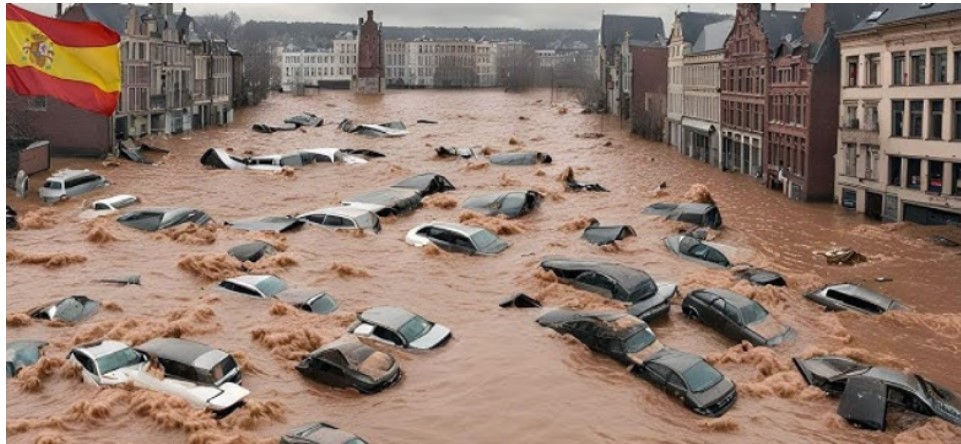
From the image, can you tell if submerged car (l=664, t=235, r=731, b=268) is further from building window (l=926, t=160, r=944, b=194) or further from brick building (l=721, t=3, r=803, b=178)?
brick building (l=721, t=3, r=803, b=178)

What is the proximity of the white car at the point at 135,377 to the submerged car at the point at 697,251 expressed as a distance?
17014 mm

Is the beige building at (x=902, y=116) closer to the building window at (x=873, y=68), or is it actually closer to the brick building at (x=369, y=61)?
the building window at (x=873, y=68)

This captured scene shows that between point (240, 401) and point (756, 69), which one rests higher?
point (756, 69)

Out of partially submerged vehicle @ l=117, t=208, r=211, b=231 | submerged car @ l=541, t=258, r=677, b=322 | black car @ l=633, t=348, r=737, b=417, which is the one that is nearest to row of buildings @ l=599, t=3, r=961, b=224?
submerged car @ l=541, t=258, r=677, b=322

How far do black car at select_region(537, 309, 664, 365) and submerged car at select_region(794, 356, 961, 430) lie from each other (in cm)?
362

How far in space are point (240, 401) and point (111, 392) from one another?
2.62 m

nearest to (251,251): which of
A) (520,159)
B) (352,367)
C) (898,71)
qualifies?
(352,367)

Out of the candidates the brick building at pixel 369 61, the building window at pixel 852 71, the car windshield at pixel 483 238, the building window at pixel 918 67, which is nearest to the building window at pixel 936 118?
the building window at pixel 918 67

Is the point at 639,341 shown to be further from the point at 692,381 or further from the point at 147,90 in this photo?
the point at 147,90

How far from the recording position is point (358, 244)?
3359cm

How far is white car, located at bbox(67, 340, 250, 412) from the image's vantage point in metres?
18.4

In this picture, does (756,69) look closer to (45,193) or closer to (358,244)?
(358,244)

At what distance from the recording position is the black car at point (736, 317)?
907 inches

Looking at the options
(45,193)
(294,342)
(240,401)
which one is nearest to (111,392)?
(240,401)
